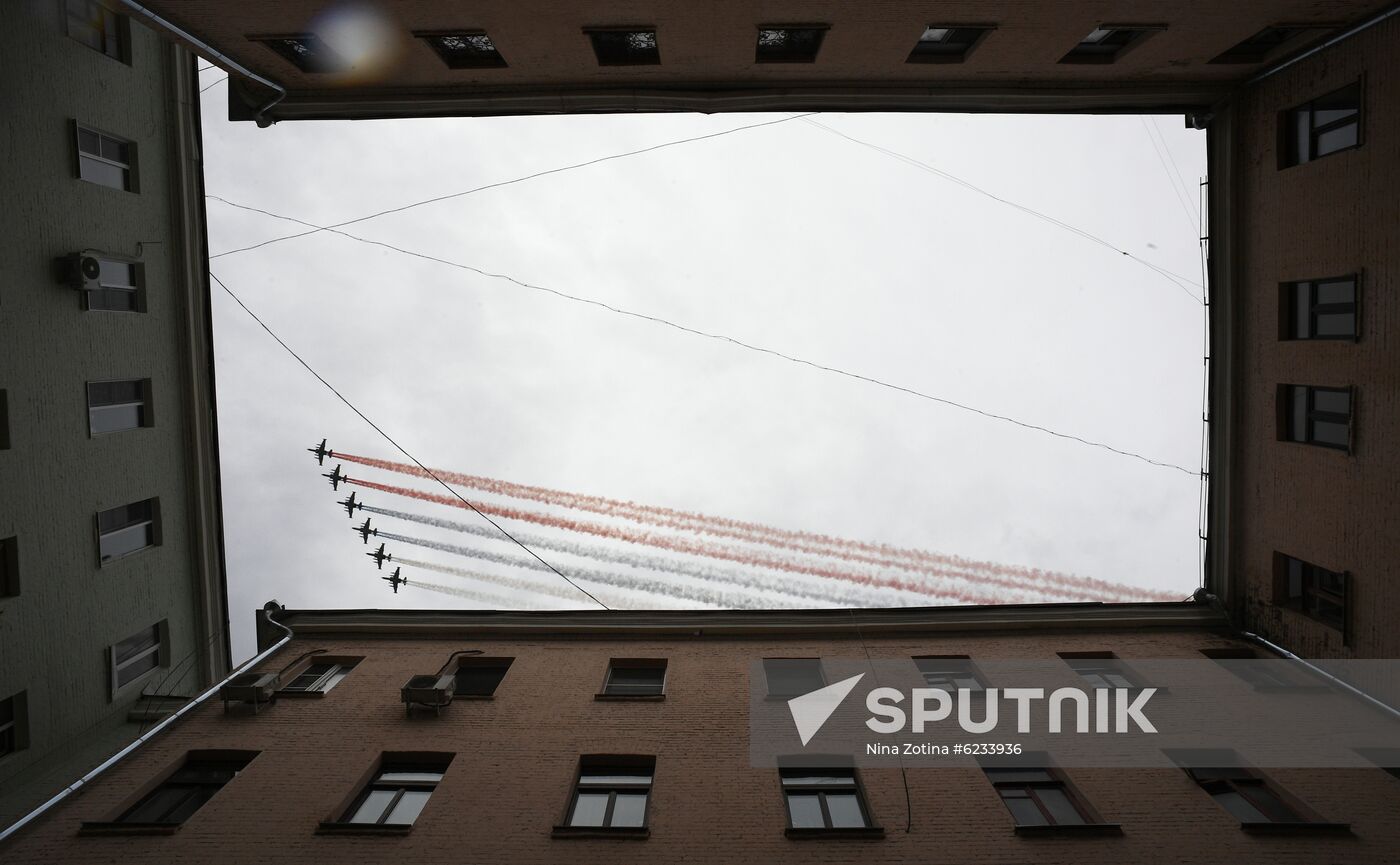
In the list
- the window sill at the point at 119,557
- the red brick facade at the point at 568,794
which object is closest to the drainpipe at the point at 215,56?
the window sill at the point at 119,557

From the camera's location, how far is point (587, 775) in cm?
1343

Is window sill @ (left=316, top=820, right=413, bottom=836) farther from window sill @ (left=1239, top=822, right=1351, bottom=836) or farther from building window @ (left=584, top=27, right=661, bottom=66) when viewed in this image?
building window @ (left=584, top=27, right=661, bottom=66)

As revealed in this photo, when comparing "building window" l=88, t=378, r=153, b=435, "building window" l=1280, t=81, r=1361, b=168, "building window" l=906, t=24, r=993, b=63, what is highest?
"building window" l=906, t=24, r=993, b=63

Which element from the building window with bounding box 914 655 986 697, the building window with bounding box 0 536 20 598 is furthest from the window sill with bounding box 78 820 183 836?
the building window with bounding box 914 655 986 697

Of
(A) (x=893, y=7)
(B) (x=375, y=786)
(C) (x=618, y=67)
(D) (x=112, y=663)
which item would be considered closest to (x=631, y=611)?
(B) (x=375, y=786)

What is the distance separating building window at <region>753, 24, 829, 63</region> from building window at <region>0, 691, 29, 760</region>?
20698 millimetres

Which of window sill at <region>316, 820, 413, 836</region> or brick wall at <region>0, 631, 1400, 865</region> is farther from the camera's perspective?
window sill at <region>316, 820, 413, 836</region>

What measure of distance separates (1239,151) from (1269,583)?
35.0ft

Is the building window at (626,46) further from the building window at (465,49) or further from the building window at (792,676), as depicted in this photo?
the building window at (792,676)

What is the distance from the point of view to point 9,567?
13508 mm

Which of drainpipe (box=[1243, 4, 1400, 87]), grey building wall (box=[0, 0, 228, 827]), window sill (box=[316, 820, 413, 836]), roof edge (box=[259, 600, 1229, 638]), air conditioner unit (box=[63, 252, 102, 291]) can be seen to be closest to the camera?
window sill (box=[316, 820, 413, 836])

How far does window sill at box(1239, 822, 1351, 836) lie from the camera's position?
11.1 m

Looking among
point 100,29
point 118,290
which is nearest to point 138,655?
point 118,290

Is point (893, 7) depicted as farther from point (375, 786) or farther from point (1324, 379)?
point (375, 786)
